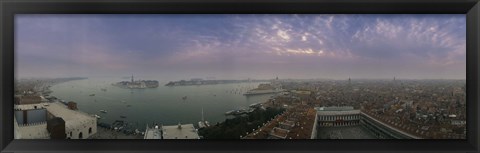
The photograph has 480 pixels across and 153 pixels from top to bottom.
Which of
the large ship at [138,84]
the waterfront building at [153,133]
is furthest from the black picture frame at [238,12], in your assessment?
the large ship at [138,84]

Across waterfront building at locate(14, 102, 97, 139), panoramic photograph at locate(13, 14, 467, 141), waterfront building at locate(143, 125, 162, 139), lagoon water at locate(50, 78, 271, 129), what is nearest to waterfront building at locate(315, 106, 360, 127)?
panoramic photograph at locate(13, 14, 467, 141)

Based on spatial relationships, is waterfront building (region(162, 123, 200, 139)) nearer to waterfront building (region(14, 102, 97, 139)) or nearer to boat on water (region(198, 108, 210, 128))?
boat on water (region(198, 108, 210, 128))

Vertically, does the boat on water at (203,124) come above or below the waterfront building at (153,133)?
above

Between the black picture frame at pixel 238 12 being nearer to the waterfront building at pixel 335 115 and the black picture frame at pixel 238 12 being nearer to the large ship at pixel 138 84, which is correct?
the waterfront building at pixel 335 115

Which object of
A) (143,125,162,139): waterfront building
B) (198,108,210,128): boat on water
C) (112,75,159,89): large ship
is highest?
(112,75,159,89): large ship

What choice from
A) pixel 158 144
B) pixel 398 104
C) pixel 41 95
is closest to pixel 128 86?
pixel 158 144

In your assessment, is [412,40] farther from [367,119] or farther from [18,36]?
[18,36]

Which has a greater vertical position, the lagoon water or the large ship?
the large ship
